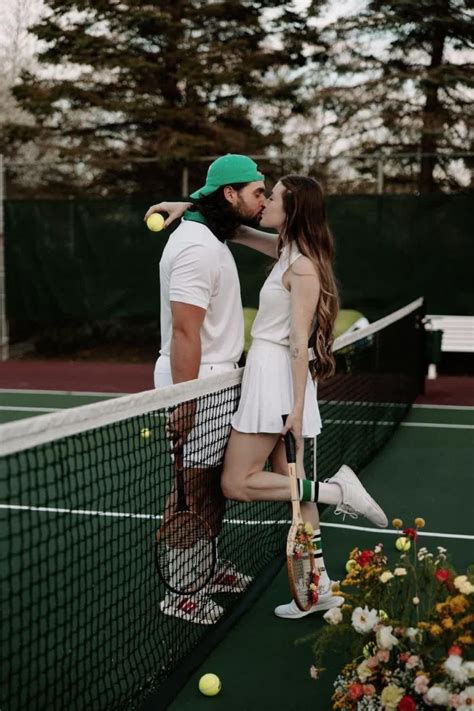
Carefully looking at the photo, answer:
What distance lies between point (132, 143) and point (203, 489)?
1139cm

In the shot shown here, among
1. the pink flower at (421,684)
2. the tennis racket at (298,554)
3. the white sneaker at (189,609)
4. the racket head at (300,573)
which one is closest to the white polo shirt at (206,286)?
the tennis racket at (298,554)

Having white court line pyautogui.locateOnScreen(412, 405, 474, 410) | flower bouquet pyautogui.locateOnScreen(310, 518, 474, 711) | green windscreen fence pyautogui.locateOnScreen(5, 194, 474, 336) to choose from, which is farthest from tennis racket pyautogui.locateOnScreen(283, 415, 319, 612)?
green windscreen fence pyautogui.locateOnScreen(5, 194, 474, 336)

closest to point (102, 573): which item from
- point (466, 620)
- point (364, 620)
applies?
point (364, 620)

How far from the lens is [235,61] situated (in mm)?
13898

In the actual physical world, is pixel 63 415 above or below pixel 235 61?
below

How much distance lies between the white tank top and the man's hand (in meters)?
0.37

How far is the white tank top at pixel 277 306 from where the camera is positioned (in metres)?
3.37

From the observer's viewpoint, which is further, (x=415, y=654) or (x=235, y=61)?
(x=235, y=61)

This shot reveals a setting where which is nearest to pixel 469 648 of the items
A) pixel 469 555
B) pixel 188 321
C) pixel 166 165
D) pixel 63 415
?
pixel 63 415

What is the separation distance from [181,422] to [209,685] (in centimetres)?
85

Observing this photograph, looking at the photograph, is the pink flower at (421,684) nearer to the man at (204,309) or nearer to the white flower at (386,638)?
the white flower at (386,638)

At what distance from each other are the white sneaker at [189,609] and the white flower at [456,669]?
4.46ft

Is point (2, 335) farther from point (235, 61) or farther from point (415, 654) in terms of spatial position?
point (415, 654)

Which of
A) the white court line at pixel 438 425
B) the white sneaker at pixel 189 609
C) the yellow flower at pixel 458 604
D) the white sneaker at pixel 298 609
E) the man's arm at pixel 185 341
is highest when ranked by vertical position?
the man's arm at pixel 185 341
